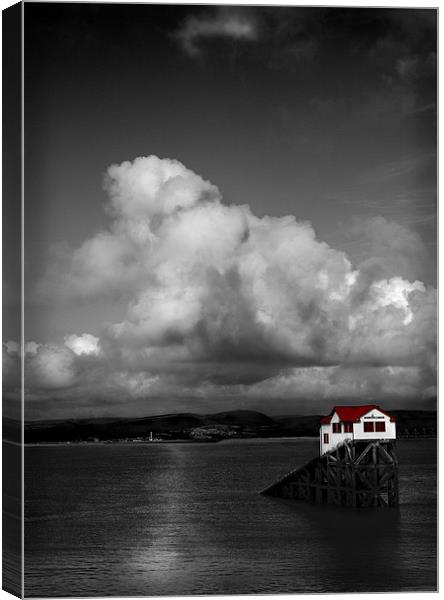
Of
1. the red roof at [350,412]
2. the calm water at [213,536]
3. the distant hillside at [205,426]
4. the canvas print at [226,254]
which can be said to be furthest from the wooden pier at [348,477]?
the canvas print at [226,254]

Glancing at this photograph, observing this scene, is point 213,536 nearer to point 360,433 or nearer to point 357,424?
point 357,424

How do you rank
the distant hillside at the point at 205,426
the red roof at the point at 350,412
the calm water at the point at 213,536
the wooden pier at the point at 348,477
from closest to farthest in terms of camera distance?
the calm water at the point at 213,536 < the distant hillside at the point at 205,426 < the red roof at the point at 350,412 < the wooden pier at the point at 348,477

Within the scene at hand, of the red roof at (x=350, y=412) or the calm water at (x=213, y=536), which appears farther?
the red roof at (x=350, y=412)

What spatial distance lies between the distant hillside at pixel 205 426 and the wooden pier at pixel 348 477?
1428mm

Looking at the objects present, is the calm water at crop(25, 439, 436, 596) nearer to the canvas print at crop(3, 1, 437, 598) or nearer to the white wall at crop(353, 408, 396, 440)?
the canvas print at crop(3, 1, 437, 598)

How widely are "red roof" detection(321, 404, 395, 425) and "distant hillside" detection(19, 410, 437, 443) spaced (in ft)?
0.67

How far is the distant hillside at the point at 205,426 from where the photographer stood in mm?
18469

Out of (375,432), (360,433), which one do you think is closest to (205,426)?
(360,433)

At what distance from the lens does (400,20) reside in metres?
17.2

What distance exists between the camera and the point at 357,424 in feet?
62.4

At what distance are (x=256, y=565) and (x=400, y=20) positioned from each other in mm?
7291

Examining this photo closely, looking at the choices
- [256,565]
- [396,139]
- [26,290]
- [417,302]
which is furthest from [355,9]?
[256,565]

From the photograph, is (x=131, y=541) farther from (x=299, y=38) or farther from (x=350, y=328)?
(x=299, y=38)

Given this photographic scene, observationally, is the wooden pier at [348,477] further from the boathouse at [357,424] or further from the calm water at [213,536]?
the boathouse at [357,424]
